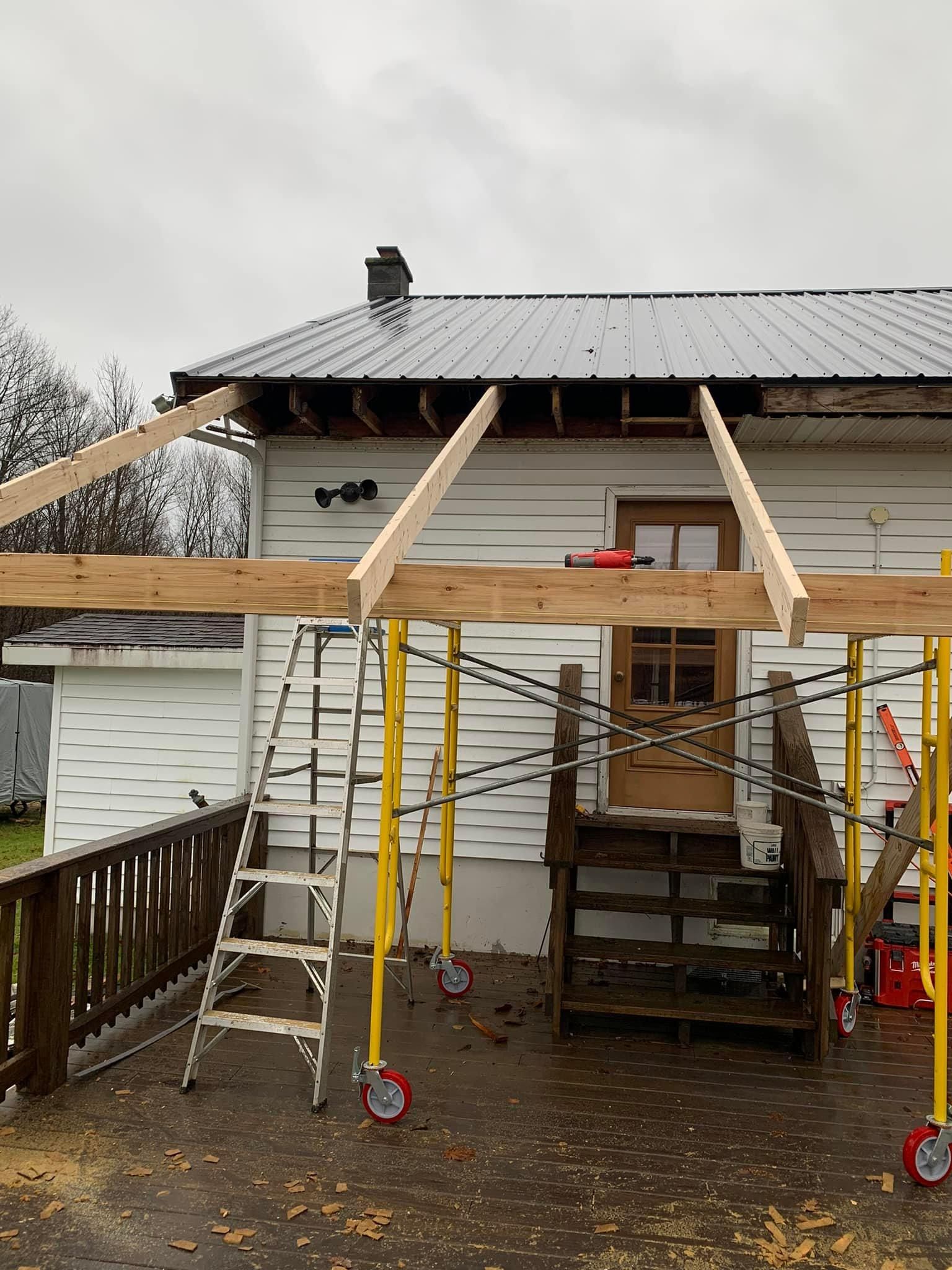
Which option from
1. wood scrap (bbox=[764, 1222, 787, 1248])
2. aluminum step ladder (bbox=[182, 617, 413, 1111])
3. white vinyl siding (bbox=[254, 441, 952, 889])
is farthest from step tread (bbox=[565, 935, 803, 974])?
wood scrap (bbox=[764, 1222, 787, 1248])

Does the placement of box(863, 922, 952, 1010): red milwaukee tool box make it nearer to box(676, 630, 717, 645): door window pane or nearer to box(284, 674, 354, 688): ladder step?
box(676, 630, 717, 645): door window pane

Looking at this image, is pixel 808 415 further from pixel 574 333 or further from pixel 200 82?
pixel 200 82

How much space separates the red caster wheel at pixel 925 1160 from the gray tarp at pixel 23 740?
13.6m

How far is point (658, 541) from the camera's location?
5.56 metres

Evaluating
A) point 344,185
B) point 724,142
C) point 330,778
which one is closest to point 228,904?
point 330,778

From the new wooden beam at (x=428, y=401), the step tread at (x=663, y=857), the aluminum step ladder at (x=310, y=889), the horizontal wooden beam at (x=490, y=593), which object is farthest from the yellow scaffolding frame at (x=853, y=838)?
the new wooden beam at (x=428, y=401)

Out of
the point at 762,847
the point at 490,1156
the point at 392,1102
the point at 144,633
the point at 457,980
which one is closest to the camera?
the point at 490,1156

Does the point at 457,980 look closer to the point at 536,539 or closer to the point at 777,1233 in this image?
the point at 777,1233

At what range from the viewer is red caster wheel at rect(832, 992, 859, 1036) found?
4.30 m

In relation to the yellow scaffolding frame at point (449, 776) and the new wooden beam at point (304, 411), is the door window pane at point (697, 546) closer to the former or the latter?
the yellow scaffolding frame at point (449, 776)

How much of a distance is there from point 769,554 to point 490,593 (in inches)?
35.0

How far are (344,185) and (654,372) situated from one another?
3899 cm

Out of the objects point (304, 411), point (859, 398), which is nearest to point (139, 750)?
point (304, 411)

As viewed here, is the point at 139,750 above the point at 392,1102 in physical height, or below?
above
